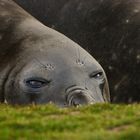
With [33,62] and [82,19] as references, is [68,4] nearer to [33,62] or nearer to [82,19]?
[82,19]

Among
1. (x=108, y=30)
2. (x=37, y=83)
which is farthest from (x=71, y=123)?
(x=108, y=30)

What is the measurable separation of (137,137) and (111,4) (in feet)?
30.1

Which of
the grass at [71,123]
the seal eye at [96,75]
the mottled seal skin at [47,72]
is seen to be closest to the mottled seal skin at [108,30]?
the mottled seal skin at [47,72]

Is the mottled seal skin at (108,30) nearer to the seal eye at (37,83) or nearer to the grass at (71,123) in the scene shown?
the seal eye at (37,83)

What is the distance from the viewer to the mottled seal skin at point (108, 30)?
14633 mm

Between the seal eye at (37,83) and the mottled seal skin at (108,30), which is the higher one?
the mottled seal skin at (108,30)

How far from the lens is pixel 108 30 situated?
51.5ft

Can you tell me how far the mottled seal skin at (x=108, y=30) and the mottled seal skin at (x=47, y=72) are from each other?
138 centimetres

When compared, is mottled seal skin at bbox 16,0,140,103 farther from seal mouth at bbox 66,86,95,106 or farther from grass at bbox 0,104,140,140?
grass at bbox 0,104,140,140

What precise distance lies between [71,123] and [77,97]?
Result: 3694 millimetres

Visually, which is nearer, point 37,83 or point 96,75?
point 37,83

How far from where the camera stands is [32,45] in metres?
13.2

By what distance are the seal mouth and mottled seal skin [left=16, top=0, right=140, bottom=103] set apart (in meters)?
2.29

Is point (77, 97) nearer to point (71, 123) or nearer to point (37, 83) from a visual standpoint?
point (37, 83)
